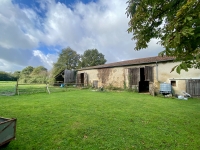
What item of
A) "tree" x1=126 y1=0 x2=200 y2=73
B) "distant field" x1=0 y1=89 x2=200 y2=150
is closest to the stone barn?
"distant field" x1=0 y1=89 x2=200 y2=150

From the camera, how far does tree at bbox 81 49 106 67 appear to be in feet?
130

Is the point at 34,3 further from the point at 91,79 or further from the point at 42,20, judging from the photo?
the point at 91,79

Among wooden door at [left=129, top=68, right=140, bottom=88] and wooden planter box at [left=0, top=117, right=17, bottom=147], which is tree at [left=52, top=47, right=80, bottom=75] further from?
wooden planter box at [left=0, top=117, right=17, bottom=147]

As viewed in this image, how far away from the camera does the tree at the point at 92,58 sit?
39.5 metres

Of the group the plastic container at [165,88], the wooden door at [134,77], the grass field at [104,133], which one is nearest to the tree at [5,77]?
the wooden door at [134,77]

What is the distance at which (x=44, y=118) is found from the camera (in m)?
4.45

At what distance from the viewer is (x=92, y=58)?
1567 inches

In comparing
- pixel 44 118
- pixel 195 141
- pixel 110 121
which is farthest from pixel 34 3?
pixel 195 141

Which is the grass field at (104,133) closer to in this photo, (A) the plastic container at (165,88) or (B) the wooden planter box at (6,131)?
(B) the wooden planter box at (6,131)

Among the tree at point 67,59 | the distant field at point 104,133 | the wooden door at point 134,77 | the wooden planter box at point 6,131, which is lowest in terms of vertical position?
the distant field at point 104,133

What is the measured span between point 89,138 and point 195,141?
2.94 meters

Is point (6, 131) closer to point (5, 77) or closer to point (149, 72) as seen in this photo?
point (149, 72)

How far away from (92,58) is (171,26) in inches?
1505

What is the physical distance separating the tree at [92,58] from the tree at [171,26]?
35.7 m
